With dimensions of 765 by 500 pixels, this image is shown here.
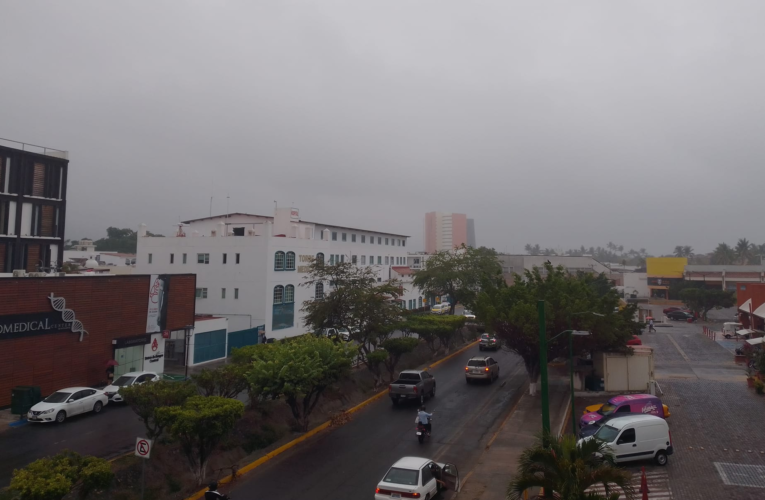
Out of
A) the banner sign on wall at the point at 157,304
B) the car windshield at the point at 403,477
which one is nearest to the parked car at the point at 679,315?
the banner sign on wall at the point at 157,304

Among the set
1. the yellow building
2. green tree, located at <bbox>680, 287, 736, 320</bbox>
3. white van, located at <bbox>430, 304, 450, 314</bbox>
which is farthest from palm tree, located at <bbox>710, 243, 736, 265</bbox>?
white van, located at <bbox>430, 304, 450, 314</bbox>

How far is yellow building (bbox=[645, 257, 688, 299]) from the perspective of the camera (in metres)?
101

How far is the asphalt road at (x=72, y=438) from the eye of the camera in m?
18.0

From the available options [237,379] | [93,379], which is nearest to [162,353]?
[93,379]

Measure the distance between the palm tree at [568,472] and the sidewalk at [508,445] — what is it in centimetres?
576

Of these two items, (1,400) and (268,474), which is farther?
(1,400)

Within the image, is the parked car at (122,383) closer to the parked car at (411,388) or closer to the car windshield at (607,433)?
the parked car at (411,388)

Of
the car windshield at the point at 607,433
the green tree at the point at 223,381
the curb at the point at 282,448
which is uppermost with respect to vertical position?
the green tree at the point at 223,381

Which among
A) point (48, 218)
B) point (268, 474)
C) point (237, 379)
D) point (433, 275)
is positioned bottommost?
point (268, 474)

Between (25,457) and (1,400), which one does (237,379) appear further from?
(1,400)

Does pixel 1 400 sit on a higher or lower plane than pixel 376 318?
lower

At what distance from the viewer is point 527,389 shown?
102 feet

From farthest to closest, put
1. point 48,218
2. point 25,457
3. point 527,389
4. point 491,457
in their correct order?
point 48,218 < point 527,389 < point 491,457 < point 25,457

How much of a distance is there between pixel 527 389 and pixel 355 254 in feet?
148
